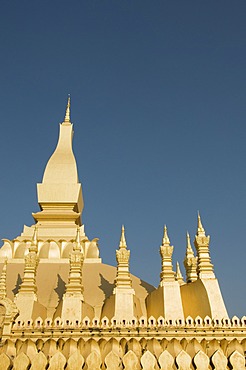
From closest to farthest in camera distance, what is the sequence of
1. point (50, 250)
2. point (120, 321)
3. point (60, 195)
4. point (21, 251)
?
point (120, 321)
point (50, 250)
point (21, 251)
point (60, 195)

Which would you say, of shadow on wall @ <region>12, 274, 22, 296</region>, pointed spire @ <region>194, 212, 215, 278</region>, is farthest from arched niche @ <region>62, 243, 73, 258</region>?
pointed spire @ <region>194, 212, 215, 278</region>

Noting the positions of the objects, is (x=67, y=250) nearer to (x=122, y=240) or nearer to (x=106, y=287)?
(x=106, y=287)

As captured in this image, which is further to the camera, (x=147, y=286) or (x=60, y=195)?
(x=60, y=195)

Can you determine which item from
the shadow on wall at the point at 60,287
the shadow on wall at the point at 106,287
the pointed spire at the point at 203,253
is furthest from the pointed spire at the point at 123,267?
the shadow on wall at the point at 60,287

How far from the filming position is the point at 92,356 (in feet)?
37.4

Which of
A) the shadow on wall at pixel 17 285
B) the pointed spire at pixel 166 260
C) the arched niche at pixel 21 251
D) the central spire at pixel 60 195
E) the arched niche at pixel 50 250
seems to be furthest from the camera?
the central spire at pixel 60 195

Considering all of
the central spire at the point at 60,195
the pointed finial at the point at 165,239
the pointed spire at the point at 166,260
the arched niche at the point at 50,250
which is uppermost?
the central spire at the point at 60,195

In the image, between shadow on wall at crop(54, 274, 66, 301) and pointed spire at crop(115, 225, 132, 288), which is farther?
shadow on wall at crop(54, 274, 66, 301)

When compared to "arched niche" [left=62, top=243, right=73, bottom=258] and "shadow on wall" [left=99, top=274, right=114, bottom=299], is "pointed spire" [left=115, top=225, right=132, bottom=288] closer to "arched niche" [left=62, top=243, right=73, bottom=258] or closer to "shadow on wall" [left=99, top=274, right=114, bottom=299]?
"shadow on wall" [left=99, top=274, right=114, bottom=299]

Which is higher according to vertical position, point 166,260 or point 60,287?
point 60,287

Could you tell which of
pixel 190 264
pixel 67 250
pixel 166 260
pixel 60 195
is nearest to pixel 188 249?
pixel 190 264

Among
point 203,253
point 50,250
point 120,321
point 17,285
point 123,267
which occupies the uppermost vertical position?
point 50,250

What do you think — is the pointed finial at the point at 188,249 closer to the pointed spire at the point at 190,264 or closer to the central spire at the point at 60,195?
the pointed spire at the point at 190,264

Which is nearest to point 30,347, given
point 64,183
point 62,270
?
point 62,270
